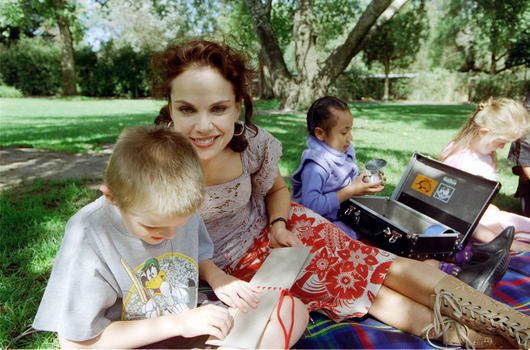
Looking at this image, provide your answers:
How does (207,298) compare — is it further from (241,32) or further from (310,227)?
(241,32)

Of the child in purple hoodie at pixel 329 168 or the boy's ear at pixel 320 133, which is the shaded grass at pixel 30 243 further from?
the boy's ear at pixel 320 133

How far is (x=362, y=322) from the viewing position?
6.02 ft

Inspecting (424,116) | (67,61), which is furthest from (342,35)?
(67,61)

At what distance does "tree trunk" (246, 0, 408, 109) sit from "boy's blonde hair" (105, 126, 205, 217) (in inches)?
397

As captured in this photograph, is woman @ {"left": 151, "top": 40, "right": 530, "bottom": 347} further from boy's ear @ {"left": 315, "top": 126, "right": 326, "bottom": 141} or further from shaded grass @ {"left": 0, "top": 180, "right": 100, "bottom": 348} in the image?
shaded grass @ {"left": 0, "top": 180, "right": 100, "bottom": 348}

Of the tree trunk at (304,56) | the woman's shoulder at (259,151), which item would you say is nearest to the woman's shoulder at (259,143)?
the woman's shoulder at (259,151)

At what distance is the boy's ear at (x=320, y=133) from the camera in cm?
277

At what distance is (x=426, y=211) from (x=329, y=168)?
802 mm

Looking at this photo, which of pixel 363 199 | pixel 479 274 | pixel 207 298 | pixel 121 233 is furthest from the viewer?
pixel 363 199

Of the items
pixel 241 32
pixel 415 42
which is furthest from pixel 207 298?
pixel 415 42

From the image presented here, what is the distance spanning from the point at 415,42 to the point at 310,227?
23794 millimetres

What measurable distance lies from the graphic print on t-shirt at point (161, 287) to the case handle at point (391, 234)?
1.29 m

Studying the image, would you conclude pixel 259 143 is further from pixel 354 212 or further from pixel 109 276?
pixel 109 276

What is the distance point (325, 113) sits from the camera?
2754mm
